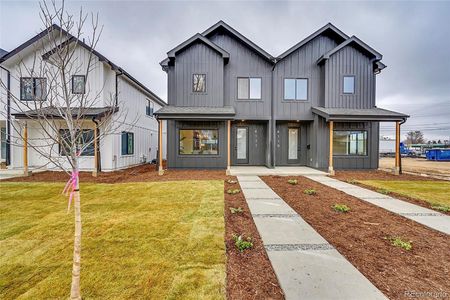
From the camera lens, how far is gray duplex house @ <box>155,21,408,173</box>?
1253cm

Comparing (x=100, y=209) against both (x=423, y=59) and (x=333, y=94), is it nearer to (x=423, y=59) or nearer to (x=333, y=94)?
(x=333, y=94)

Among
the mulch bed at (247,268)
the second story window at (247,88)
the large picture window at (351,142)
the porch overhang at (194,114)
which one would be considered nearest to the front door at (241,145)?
the second story window at (247,88)

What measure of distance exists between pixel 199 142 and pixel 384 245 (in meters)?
10.2

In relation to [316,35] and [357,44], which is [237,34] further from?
[357,44]

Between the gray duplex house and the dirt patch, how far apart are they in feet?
28.1

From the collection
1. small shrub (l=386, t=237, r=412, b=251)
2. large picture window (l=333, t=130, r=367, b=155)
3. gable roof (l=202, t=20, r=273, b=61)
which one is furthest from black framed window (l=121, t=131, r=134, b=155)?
small shrub (l=386, t=237, r=412, b=251)

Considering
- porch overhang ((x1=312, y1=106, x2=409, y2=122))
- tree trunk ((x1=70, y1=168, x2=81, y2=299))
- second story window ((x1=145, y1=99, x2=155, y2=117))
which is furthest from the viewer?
second story window ((x1=145, y1=99, x2=155, y2=117))

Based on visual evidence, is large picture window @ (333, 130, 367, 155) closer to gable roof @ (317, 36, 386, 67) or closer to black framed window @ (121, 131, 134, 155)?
gable roof @ (317, 36, 386, 67)

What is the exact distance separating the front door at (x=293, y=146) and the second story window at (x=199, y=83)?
20.3ft

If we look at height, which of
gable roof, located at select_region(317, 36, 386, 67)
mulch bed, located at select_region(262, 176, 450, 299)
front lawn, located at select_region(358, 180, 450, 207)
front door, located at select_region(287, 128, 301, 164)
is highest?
gable roof, located at select_region(317, 36, 386, 67)

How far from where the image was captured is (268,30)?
885 inches

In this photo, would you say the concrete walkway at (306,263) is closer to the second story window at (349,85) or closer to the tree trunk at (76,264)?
the tree trunk at (76,264)

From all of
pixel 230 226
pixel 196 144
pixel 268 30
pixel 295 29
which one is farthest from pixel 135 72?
pixel 230 226

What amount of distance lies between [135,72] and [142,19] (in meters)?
16.1
